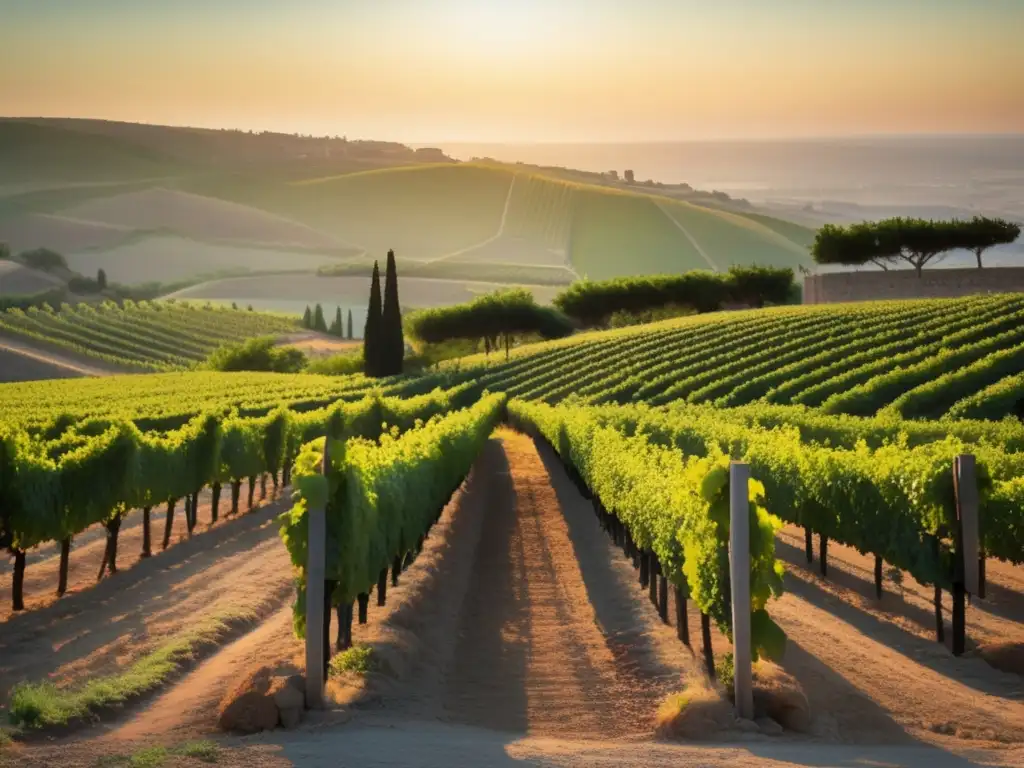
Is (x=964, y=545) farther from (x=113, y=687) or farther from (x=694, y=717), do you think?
(x=113, y=687)

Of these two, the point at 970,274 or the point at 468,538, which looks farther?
Answer: the point at 970,274

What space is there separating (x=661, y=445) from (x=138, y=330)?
404ft

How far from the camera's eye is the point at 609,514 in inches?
1021

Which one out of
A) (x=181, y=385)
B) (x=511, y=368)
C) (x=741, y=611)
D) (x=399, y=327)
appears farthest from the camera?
(x=399, y=327)

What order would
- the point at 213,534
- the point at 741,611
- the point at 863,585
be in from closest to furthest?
1. the point at 741,611
2. the point at 863,585
3. the point at 213,534

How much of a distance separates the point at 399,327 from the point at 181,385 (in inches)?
610

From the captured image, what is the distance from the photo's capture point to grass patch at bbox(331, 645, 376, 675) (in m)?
12.8

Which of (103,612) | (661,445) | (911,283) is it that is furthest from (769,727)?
(911,283)

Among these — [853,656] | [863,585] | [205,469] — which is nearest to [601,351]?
[205,469]

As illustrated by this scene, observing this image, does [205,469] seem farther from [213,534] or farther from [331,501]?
[331,501]

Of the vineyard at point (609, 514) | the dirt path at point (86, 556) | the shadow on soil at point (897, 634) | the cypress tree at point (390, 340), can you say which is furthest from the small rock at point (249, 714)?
the cypress tree at point (390, 340)

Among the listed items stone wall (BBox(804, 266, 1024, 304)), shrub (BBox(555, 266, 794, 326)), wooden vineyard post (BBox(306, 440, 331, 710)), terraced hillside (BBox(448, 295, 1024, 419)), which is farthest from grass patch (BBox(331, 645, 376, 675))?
shrub (BBox(555, 266, 794, 326))

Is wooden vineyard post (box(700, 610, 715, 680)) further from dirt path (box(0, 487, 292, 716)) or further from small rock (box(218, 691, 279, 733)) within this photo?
dirt path (box(0, 487, 292, 716))

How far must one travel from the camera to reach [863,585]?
63.4 feet
